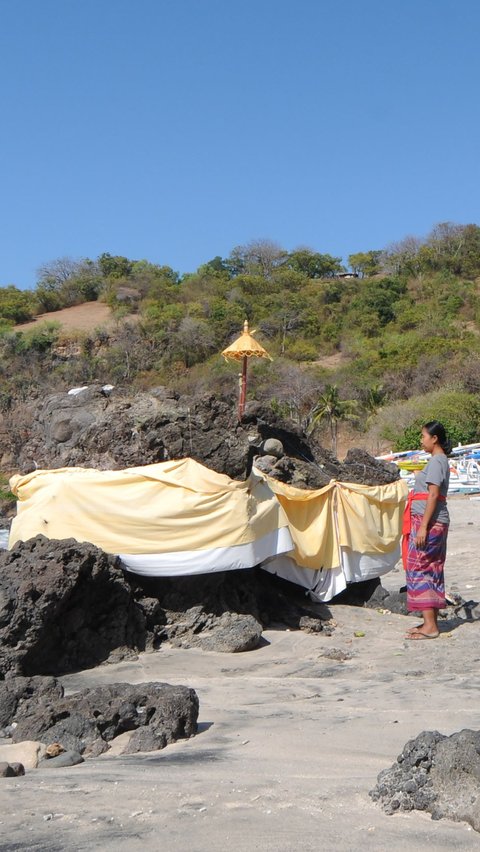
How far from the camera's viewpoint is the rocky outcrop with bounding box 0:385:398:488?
25.0 ft

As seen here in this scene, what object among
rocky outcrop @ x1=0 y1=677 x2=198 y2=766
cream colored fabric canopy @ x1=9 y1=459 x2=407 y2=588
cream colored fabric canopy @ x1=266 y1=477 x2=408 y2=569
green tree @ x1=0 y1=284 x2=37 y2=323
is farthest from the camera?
green tree @ x1=0 y1=284 x2=37 y2=323

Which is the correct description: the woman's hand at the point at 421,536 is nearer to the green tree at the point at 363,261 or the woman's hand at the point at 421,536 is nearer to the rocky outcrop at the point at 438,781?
the rocky outcrop at the point at 438,781

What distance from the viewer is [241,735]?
4.44 m

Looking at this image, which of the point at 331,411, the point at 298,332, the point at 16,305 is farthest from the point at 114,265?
the point at 331,411

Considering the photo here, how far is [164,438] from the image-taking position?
771 centimetres

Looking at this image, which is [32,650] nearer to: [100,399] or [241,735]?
[241,735]

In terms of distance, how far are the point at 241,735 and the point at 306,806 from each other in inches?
50.8

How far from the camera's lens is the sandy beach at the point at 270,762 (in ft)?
9.70

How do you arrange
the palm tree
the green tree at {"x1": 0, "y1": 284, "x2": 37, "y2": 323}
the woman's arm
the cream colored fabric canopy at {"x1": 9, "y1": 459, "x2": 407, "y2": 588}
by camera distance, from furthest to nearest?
the green tree at {"x1": 0, "y1": 284, "x2": 37, "y2": 323}
the palm tree
the cream colored fabric canopy at {"x1": 9, "y1": 459, "x2": 407, "y2": 588}
the woman's arm

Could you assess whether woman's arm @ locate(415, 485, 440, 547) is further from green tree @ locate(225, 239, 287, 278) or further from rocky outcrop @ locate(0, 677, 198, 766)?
green tree @ locate(225, 239, 287, 278)

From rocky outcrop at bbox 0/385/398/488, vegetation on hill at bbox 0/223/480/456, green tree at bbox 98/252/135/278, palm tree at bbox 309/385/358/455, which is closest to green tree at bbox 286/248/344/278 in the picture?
vegetation on hill at bbox 0/223/480/456

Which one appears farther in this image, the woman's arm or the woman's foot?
the woman's foot

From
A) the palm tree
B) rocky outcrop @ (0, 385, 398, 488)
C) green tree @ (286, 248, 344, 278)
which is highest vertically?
green tree @ (286, 248, 344, 278)

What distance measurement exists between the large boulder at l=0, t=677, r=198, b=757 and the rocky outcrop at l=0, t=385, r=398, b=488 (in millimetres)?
2945
